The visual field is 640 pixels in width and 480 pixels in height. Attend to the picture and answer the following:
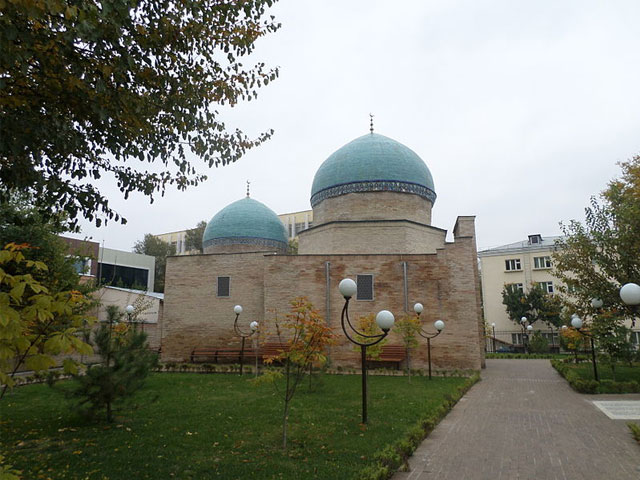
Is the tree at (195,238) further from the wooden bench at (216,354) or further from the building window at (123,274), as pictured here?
the wooden bench at (216,354)

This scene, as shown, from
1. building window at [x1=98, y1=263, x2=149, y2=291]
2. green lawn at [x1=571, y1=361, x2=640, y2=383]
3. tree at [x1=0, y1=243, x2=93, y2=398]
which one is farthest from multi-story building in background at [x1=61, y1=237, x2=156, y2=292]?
tree at [x1=0, y1=243, x2=93, y2=398]

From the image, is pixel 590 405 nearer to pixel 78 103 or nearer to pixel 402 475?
pixel 402 475

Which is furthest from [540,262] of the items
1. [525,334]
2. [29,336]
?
[29,336]

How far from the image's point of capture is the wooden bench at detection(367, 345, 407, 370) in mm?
15195

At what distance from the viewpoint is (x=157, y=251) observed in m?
39.2

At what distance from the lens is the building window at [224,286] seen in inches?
708

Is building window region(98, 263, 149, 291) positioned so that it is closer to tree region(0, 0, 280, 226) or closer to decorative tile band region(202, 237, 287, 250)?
decorative tile band region(202, 237, 287, 250)

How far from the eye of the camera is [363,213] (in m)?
18.1

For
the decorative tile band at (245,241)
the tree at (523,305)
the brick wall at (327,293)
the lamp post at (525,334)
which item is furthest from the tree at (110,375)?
the tree at (523,305)

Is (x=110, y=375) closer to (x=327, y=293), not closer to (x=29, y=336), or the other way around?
(x=29, y=336)

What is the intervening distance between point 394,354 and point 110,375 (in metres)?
10.4

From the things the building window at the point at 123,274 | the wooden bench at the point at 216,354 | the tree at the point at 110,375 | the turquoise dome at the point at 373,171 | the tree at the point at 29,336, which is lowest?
the wooden bench at the point at 216,354

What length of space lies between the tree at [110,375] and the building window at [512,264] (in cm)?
2977

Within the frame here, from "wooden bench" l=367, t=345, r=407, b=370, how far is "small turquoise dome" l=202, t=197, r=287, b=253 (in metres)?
9.34
